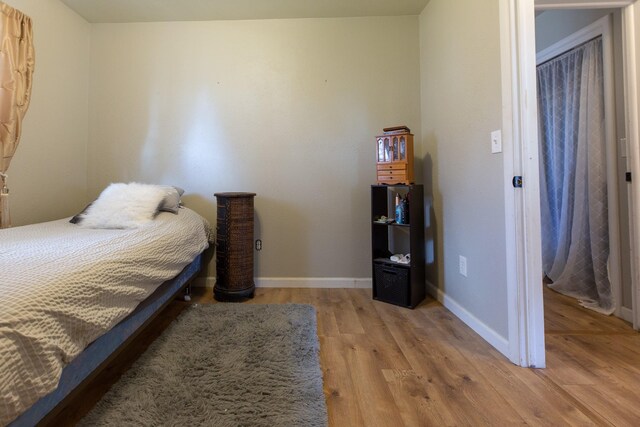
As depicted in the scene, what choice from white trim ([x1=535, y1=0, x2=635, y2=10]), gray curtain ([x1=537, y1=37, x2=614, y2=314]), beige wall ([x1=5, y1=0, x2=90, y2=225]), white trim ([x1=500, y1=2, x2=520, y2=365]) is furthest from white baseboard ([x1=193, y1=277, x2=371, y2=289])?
white trim ([x1=535, y1=0, x2=635, y2=10])

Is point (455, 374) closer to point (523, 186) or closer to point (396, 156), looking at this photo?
point (523, 186)

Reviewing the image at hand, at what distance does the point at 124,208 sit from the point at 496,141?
228 centimetres

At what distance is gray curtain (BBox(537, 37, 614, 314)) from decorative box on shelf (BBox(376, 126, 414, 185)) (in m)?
1.31

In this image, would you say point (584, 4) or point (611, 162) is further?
point (611, 162)

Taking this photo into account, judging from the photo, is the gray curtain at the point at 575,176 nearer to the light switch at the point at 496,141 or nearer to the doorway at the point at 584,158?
the doorway at the point at 584,158

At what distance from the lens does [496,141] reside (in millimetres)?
1440

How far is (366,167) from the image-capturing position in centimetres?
244

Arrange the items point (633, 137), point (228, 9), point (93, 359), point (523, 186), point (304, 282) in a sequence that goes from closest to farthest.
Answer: point (93, 359)
point (523, 186)
point (633, 137)
point (228, 9)
point (304, 282)

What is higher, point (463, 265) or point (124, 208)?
point (124, 208)

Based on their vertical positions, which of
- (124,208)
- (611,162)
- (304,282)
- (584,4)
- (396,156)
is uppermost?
(584,4)

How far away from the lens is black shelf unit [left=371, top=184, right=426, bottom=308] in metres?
2.00

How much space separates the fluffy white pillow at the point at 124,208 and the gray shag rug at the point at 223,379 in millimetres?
722

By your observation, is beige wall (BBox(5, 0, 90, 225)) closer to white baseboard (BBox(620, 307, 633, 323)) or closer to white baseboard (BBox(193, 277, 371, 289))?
white baseboard (BBox(193, 277, 371, 289))

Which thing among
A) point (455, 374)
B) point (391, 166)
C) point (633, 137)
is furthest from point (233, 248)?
point (633, 137)
